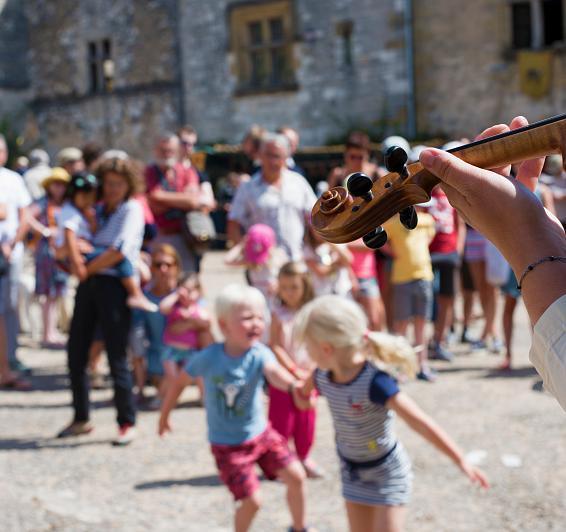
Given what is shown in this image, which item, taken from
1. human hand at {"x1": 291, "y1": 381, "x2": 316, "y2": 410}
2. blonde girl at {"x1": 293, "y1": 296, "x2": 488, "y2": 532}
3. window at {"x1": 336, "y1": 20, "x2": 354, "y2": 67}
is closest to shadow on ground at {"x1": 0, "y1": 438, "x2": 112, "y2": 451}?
human hand at {"x1": 291, "y1": 381, "x2": 316, "y2": 410}

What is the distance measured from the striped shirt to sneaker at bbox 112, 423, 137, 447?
0.94m

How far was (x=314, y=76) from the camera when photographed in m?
19.7

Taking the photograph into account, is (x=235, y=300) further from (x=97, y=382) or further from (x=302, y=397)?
(x=97, y=382)

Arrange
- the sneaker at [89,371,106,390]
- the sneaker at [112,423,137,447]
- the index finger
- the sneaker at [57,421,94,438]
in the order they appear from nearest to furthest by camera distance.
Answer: the index finger
the sneaker at [112,423,137,447]
the sneaker at [57,421,94,438]
the sneaker at [89,371,106,390]

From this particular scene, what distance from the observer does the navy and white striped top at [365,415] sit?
3670 millimetres

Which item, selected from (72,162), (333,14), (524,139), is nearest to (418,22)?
(333,14)

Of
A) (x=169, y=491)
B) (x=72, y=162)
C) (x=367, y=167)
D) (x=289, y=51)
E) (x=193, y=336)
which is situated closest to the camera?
(x=169, y=491)

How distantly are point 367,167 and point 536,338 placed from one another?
5.63m

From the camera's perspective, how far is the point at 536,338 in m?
1.57

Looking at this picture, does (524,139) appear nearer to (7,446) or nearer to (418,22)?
(7,446)

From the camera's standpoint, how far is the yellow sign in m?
17.5

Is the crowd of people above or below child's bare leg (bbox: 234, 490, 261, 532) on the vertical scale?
above

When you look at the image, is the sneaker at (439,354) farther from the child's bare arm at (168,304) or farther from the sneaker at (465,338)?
the child's bare arm at (168,304)

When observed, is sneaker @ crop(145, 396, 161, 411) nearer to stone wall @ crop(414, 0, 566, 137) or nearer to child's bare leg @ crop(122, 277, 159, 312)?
child's bare leg @ crop(122, 277, 159, 312)
